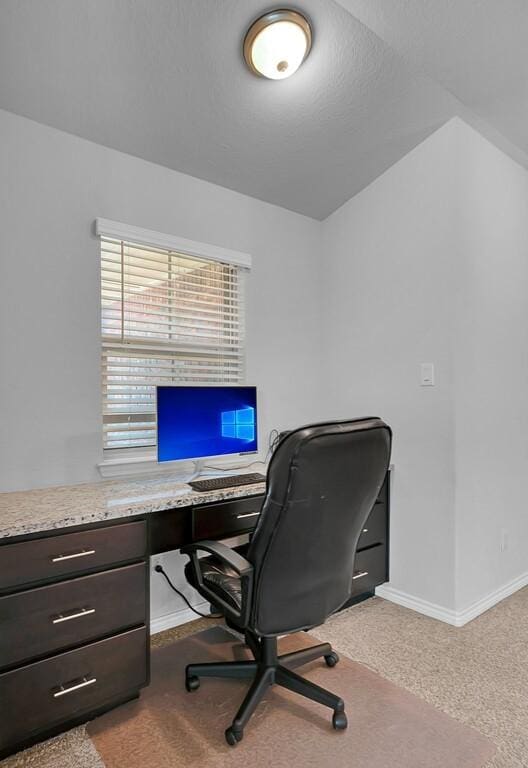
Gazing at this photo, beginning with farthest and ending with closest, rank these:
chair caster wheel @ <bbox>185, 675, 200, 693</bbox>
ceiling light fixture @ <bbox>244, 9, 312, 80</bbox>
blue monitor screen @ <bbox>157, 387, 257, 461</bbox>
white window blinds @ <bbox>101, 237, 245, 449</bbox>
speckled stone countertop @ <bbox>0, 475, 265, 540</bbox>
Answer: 1. white window blinds @ <bbox>101, 237, 245, 449</bbox>
2. blue monitor screen @ <bbox>157, 387, 257, 461</bbox>
3. chair caster wheel @ <bbox>185, 675, 200, 693</bbox>
4. ceiling light fixture @ <bbox>244, 9, 312, 80</bbox>
5. speckled stone countertop @ <bbox>0, 475, 265, 540</bbox>

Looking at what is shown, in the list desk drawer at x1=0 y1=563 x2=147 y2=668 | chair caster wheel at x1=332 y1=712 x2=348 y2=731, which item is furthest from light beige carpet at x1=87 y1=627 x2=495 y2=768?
desk drawer at x1=0 y1=563 x2=147 y2=668

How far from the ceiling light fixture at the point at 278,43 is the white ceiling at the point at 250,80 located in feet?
0.13

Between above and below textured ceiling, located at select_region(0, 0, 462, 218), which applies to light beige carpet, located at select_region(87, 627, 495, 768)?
below

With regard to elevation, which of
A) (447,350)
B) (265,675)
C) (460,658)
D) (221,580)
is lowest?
(460,658)

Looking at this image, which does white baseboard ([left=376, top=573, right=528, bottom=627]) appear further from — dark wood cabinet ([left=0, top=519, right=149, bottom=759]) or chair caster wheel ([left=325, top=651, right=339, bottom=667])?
dark wood cabinet ([left=0, top=519, right=149, bottom=759])

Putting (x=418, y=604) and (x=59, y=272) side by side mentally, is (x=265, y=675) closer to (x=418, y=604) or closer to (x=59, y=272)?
(x=418, y=604)

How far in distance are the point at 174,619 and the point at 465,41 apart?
117 inches

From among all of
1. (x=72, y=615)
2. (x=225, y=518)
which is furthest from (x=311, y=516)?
(x=72, y=615)

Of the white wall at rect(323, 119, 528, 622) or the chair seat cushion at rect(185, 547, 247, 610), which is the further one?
the white wall at rect(323, 119, 528, 622)

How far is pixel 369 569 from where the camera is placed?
8.79ft

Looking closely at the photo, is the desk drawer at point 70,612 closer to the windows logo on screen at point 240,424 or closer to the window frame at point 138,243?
the window frame at point 138,243

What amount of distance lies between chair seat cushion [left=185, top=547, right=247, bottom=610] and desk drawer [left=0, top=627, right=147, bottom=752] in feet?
0.97

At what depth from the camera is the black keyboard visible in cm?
209

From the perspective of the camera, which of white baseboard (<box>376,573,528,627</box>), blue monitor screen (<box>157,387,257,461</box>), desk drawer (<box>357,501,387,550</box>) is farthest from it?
desk drawer (<box>357,501,387,550</box>)
